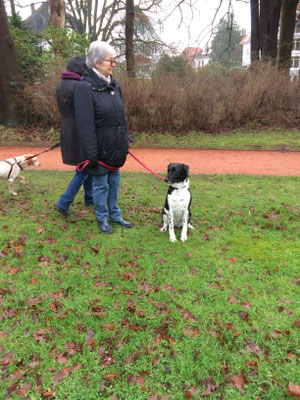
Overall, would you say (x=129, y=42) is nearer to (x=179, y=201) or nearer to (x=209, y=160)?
(x=209, y=160)

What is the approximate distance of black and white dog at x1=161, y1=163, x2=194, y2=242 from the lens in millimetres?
3736

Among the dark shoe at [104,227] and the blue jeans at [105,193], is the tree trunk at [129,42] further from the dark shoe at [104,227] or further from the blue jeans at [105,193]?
the dark shoe at [104,227]

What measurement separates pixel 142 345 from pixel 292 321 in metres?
1.51

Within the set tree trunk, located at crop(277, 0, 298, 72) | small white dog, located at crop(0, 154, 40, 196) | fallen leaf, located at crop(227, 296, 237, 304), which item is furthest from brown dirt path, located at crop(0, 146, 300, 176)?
tree trunk, located at crop(277, 0, 298, 72)

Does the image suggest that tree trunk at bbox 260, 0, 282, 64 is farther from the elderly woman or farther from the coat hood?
the elderly woman

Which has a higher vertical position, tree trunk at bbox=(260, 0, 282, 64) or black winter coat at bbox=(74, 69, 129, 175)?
tree trunk at bbox=(260, 0, 282, 64)

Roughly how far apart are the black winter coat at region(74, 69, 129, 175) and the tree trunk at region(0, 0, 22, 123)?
9233 millimetres

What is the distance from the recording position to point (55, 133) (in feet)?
35.6

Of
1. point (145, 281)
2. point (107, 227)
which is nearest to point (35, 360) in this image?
point (145, 281)

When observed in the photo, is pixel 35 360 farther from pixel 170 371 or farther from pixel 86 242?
pixel 86 242

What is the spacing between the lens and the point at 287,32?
13.9 m

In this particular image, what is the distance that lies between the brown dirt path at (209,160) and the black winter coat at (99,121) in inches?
168

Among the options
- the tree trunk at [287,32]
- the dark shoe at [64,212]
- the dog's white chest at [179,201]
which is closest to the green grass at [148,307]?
the dark shoe at [64,212]

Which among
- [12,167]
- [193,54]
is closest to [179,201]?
[12,167]
